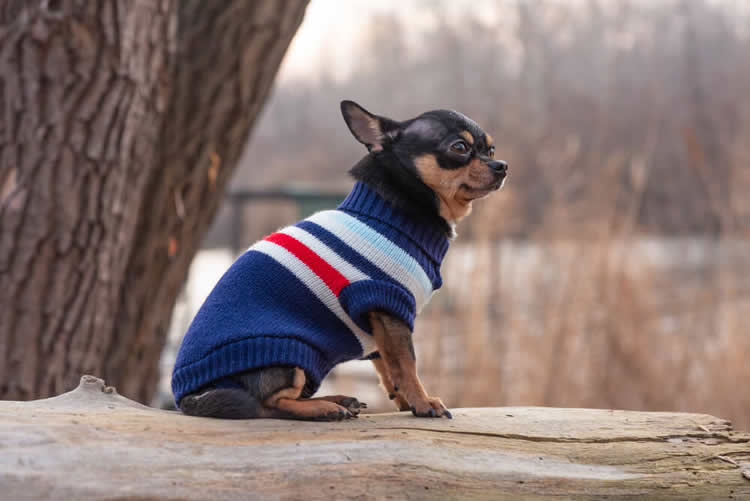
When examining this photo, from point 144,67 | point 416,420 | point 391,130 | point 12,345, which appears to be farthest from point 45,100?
point 416,420

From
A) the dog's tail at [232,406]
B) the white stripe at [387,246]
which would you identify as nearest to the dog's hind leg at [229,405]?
the dog's tail at [232,406]

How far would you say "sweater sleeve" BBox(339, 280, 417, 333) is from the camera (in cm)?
230

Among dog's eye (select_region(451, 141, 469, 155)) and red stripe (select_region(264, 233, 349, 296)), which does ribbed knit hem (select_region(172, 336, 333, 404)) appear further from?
dog's eye (select_region(451, 141, 469, 155))

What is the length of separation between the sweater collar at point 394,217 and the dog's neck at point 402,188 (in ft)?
0.04

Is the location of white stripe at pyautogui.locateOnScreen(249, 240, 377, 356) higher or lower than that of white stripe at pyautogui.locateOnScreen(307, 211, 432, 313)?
lower

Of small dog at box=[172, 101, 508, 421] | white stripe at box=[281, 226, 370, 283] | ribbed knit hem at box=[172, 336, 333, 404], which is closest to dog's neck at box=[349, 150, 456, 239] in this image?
small dog at box=[172, 101, 508, 421]

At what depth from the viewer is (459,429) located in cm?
234

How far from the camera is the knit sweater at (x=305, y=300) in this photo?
2.28 m

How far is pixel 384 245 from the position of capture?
2426mm

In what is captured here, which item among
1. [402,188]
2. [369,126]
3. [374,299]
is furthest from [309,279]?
[369,126]

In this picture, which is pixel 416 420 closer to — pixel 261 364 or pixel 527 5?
pixel 261 364

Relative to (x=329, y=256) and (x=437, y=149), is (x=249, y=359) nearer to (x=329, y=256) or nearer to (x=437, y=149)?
(x=329, y=256)

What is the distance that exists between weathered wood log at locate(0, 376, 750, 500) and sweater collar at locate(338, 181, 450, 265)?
545mm

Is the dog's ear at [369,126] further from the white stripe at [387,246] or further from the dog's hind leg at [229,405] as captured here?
the dog's hind leg at [229,405]
